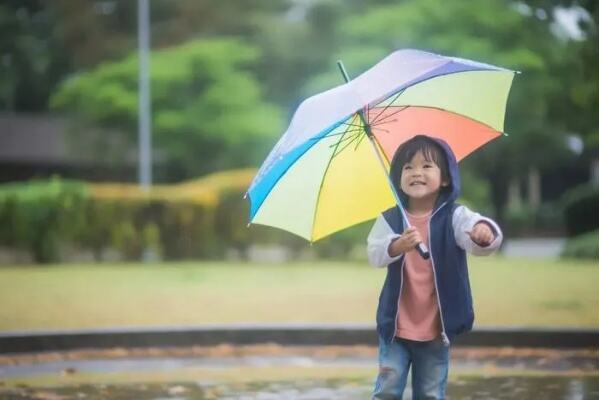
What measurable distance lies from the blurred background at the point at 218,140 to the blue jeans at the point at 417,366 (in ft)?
15.9

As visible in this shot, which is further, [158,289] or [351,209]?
[158,289]

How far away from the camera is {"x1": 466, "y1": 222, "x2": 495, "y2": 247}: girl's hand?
3.22m

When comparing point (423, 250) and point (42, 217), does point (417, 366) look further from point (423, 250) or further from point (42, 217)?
point (42, 217)

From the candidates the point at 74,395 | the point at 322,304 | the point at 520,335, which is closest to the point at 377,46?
the point at 322,304

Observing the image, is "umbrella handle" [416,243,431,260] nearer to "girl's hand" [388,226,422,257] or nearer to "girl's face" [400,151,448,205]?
"girl's hand" [388,226,422,257]

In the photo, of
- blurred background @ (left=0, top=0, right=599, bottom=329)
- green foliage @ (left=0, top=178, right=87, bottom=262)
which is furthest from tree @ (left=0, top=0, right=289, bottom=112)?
green foliage @ (left=0, top=178, right=87, bottom=262)

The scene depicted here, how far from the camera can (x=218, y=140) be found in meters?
16.1

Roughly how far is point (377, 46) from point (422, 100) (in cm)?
1011

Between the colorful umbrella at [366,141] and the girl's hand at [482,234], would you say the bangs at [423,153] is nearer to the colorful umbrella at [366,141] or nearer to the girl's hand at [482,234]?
the colorful umbrella at [366,141]

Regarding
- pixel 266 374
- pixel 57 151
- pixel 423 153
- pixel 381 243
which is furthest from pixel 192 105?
pixel 381 243

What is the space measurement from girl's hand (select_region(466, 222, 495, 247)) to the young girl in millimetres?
13

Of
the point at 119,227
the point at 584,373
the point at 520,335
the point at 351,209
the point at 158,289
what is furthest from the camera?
the point at 119,227

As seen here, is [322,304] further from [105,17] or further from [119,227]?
[105,17]

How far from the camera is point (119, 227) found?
44.3ft
